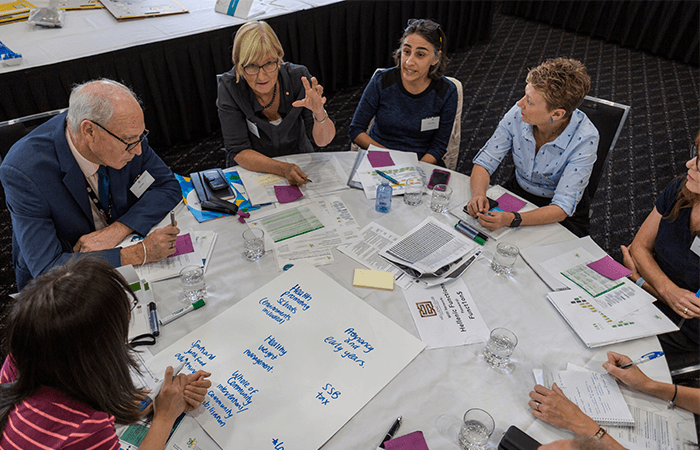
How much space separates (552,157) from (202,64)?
286 centimetres

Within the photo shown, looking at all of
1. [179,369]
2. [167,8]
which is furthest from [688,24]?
[179,369]

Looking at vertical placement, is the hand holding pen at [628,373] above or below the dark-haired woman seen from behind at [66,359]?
below

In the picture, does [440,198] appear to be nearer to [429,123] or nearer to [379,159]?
[379,159]

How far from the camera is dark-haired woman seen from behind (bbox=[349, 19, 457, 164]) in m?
2.43

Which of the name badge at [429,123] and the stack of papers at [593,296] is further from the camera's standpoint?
the name badge at [429,123]

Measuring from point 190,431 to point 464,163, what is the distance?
3.18m

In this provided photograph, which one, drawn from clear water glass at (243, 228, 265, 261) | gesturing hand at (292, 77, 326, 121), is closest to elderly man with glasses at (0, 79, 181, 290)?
clear water glass at (243, 228, 265, 261)

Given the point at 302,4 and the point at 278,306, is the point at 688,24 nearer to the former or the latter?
the point at 302,4

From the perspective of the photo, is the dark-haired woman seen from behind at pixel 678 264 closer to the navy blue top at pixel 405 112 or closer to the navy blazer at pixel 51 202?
the navy blue top at pixel 405 112

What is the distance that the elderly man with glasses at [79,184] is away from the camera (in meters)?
1.57

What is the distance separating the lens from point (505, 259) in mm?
1637

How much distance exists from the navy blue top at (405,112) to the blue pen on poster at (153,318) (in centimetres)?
165

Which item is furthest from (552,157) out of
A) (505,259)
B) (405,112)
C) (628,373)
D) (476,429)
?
(476,429)

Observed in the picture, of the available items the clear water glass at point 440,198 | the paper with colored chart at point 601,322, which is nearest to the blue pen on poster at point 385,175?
the clear water glass at point 440,198
